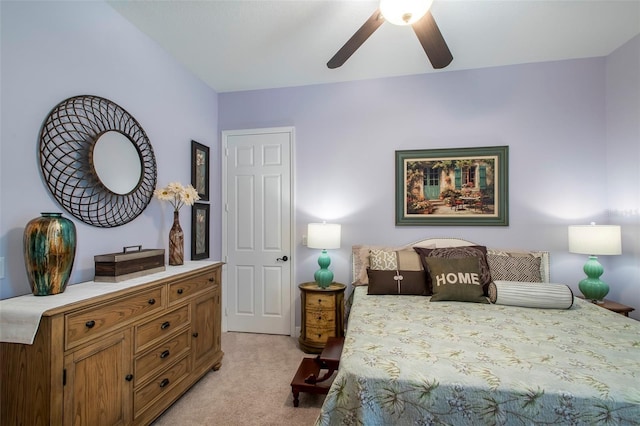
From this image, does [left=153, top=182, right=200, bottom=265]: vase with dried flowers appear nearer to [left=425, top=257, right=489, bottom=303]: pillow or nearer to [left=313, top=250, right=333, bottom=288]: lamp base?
[left=313, top=250, right=333, bottom=288]: lamp base

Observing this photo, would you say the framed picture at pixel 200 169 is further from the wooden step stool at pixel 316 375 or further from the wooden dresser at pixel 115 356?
the wooden step stool at pixel 316 375

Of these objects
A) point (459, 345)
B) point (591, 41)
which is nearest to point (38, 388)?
point (459, 345)

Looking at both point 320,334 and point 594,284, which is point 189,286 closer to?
point 320,334

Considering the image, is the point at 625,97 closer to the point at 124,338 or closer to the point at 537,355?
the point at 537,355

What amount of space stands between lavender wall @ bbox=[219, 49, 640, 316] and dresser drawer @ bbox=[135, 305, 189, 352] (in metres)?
1.45

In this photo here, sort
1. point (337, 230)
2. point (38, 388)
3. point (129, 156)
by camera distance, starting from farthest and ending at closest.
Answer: point (337, 230), point (129, 156), point (38, 388)

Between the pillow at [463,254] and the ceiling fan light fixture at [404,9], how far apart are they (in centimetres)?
191

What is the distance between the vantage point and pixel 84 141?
1.93 metres

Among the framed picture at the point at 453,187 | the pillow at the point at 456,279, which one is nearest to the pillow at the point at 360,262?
the framed picture at the point at 453,187

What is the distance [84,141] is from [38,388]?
4.68ft

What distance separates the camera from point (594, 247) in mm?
2480

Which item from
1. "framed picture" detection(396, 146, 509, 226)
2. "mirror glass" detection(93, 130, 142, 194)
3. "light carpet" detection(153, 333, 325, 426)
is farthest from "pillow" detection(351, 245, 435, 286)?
"mirror glass" detection(93, 130, 142, 194)

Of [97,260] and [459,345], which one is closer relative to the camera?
[459,345]

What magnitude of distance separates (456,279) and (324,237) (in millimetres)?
1237
